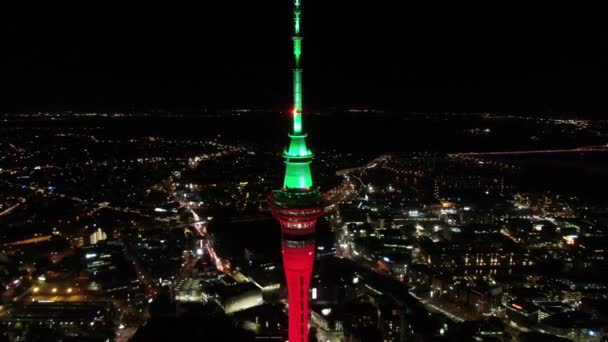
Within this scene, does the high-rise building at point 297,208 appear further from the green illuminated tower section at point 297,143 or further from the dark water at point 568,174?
the dark water at point 568,174

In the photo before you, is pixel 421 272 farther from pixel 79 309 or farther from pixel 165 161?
pixel 165 161

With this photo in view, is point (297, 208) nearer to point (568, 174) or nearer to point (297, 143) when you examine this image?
point (297, 143)

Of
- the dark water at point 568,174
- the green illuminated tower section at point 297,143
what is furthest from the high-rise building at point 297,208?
the dark water at point 568,174

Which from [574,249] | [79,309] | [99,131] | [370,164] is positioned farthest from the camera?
[99,131]

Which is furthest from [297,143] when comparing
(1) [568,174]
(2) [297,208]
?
(1) [568,174]

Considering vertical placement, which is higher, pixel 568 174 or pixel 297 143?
pixel 297 143

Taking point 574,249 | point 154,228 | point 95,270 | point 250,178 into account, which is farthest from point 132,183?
point 574,249

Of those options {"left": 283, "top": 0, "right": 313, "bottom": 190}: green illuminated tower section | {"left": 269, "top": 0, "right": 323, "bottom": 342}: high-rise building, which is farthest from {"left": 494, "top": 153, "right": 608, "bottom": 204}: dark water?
{"left": 283, "top": 0, "right": 313, "bottom": 190}: green illuminated tower section

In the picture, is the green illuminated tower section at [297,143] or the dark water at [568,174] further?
the dark water at [568,174]
